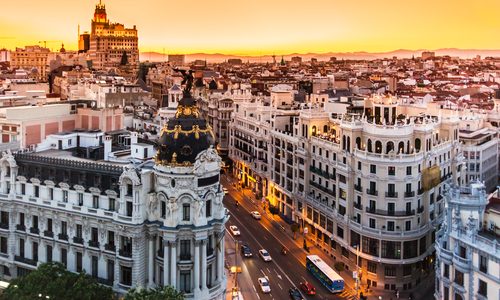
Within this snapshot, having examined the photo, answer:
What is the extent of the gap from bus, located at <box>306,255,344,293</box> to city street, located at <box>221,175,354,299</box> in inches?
39.1

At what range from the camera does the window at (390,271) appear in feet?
335

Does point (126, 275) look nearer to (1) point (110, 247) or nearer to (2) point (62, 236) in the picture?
(1) point (110, 247)

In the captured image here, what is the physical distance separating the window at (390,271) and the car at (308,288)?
13.0 metres

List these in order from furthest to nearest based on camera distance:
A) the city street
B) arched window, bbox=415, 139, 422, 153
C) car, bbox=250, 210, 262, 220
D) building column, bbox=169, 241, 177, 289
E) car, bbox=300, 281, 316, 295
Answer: car, bbox=250, 210, 262, 220 → arched window, bbox=415, 139, 422, 153 → the city street → car, bbox=300, 281, 316, 295 → building column, bbox=169, 241, 177, 289

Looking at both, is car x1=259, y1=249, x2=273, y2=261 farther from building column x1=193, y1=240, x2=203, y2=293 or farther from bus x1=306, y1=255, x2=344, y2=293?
building column x1=193, y1=240, x2=203, y2=293

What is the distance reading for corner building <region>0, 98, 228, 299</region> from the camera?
77062 millimetres

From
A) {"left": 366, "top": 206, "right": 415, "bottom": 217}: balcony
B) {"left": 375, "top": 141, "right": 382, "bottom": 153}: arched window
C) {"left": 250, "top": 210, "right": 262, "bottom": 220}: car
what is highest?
{"left": 375, "top": 141, "right": 382, "bottom": 153}: arched window

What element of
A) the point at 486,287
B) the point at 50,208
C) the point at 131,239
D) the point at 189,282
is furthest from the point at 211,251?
the point at 486,287

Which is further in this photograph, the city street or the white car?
the white car

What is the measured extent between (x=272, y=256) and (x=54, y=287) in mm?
50698

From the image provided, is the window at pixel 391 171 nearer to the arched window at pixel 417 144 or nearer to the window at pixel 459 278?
the arched window at pixel 417 144

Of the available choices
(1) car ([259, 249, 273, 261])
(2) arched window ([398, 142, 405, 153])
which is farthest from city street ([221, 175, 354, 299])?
(2) arched window ([398, 142, 405, 153])

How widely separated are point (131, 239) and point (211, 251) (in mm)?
10324

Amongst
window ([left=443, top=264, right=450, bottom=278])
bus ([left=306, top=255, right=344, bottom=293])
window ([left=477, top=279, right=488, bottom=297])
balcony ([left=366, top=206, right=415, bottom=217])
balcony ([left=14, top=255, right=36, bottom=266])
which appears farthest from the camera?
balcony ([left=366, top=206, right=415, bottom=217])
